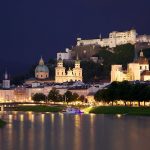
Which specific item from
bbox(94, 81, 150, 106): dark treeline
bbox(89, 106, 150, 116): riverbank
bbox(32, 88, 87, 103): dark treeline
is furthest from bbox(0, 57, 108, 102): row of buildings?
bbox(89, 106, 150, 116): riverbank

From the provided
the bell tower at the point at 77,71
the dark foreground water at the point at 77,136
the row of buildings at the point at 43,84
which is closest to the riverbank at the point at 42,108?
the row of buildings at the point at 43,84

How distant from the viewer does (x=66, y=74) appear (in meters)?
124

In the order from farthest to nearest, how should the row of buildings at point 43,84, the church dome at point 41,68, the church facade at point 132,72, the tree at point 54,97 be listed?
the church dome at point 41,68 < the row of buildings at point 43,84 < the church facade at point 132,72 < the tree at point 54,97

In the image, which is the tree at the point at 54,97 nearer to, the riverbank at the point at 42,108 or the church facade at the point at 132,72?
the riverbank at the point at 42,108

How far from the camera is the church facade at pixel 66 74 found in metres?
120

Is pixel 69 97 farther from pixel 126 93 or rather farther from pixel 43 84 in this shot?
pixel 43 84

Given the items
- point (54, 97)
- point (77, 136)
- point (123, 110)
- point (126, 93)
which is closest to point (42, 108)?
point (54, 97)

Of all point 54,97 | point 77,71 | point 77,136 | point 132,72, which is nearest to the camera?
point 77,136

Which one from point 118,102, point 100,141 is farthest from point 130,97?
point 100,141

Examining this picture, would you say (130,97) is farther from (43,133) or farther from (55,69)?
(55,69)

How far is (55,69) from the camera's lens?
407 feet

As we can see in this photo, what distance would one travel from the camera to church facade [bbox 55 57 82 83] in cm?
12038

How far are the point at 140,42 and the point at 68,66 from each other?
15175 mm

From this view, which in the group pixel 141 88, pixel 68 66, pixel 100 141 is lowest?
pixel 100 141
